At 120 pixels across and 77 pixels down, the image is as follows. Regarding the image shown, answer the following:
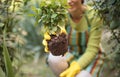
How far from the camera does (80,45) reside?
127 inches

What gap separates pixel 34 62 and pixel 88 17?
323cm

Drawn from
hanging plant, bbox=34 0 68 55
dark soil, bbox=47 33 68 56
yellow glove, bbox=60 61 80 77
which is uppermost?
hanging plant, bbox=34 0 68 55

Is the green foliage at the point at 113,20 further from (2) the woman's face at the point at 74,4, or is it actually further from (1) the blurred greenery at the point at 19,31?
(2) the woman's face at the point at 74,4

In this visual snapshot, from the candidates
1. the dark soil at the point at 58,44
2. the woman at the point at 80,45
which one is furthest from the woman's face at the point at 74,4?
the dark soil at the point at 58,44

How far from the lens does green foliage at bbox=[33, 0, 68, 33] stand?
110 inches

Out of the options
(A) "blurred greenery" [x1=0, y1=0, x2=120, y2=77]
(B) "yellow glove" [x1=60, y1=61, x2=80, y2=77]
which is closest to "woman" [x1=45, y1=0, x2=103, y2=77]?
(B) "yellow glove" [x1=60, y1=61, x2=80, y2=77]

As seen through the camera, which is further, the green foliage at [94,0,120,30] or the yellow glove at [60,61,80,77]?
the yellow glove at [60,61,80,77]

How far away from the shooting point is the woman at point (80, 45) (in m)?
3.03

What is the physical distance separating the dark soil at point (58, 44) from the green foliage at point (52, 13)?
8cm

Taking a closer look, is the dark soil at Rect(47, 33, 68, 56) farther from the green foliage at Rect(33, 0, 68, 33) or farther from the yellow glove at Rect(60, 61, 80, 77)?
the yellow glove at Rect(60, 61, 80, 77)

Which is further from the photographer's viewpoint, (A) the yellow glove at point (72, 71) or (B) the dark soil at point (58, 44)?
(A) the yellow glove at point (72, 71)

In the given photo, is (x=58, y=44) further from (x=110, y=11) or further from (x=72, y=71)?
(x=110, y=11)

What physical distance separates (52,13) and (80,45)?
55cm

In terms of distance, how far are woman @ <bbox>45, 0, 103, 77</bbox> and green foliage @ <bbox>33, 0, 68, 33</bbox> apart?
250 millimetres
